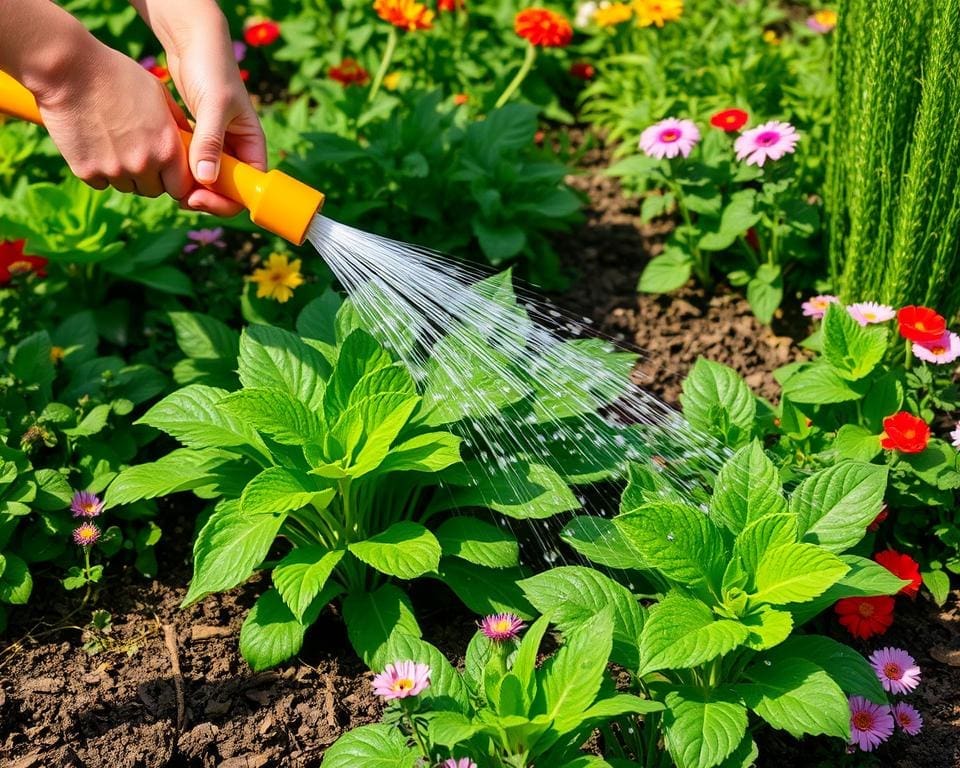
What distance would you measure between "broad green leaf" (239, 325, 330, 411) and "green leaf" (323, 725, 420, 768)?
0.81 metres

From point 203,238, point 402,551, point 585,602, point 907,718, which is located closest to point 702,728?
point 585,602

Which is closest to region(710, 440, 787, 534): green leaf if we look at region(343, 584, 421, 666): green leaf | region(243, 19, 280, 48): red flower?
region(343, 584, 421, 666): green leaf

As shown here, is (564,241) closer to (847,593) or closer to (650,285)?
(650,285)

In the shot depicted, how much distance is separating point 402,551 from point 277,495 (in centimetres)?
29

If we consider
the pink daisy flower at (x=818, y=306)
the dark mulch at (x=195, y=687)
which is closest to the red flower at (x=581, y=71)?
the pink daisy flower at (x=818, y=306)

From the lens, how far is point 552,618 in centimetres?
222

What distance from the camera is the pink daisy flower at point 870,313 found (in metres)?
2.95

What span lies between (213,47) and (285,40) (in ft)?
8.02

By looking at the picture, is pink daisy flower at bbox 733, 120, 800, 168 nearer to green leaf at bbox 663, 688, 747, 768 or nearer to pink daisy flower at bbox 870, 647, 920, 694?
pink daisy flower at bbox 870, 647, 920, 694

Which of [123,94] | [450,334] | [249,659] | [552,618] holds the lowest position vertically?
[249,659]

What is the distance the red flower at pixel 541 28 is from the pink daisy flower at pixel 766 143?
93 cm

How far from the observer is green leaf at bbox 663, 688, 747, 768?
2047mm

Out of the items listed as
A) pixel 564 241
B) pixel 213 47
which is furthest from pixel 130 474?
pixel 564 241

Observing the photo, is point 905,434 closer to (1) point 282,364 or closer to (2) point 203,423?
(1) point 282,364
